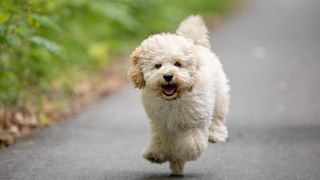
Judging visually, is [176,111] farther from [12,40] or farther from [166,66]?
[12,40]

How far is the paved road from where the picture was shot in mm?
8461

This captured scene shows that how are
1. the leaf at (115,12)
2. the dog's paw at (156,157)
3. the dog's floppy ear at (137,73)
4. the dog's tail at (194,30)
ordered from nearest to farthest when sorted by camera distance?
the dog's floppy ear at (137,73), the dog's paw at (156,157), the dog's tail at (194,30), the leaf at (115,12)

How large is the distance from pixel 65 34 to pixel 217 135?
282 inches

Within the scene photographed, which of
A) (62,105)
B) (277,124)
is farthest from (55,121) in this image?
(277,124)

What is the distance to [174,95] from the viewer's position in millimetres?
7566

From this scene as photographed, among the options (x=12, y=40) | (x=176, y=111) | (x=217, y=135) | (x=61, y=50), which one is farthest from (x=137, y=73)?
(x=61, y=50)

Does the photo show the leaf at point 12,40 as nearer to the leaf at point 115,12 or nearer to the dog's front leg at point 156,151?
the dog's front leg at point 156,151

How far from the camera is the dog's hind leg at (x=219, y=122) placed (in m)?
8.71

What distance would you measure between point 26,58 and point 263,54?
7.03 metres

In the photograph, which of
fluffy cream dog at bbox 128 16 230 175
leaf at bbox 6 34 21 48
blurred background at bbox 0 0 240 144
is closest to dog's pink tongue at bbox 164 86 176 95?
fluffy cream dog at bbox 128 16 230 175

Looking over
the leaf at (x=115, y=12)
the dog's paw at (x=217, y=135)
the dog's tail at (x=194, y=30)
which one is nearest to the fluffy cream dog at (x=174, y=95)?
the dog's paw at (x=217, y=135)

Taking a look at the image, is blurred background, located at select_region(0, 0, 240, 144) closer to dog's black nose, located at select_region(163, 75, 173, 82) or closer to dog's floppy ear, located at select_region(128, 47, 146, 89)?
dog's floppy ear, located at select_region(128, 47, 146, 89)

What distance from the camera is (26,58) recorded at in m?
12.6

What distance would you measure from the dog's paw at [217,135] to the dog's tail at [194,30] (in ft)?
3.12
